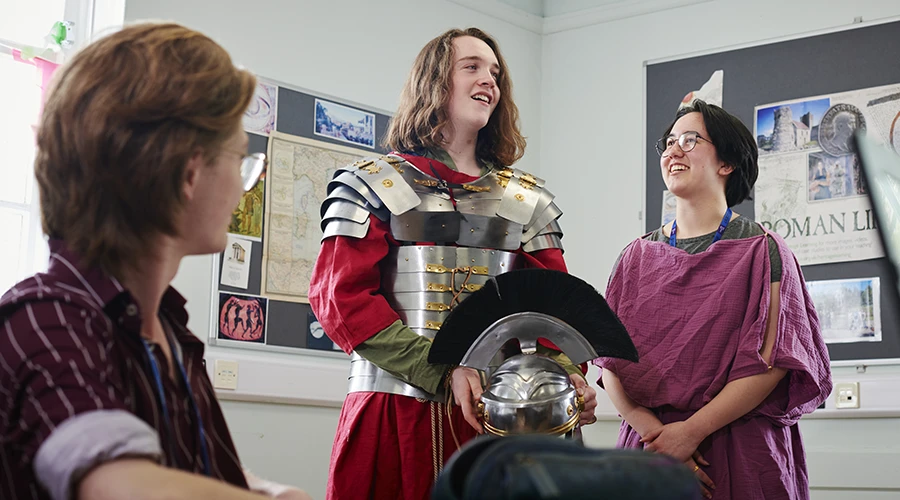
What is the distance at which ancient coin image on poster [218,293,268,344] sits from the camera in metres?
3.54

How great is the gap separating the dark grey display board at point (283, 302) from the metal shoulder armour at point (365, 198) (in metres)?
1.06

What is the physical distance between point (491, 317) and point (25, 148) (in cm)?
198

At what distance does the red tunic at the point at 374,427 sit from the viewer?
2.39 metres

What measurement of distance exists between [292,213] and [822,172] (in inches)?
79.2

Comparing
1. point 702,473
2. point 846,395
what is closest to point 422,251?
point 702,473

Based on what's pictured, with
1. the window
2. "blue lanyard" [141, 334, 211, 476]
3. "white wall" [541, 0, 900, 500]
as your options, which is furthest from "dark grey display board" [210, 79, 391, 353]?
"blue lanyard" [141, 334, 211, 476]

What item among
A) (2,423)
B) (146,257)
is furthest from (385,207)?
(2,423)

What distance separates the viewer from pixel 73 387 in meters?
0.96

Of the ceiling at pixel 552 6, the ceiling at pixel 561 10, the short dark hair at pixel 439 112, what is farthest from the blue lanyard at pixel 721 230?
the ceiling at pixel 552 6

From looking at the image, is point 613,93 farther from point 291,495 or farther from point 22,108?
point 291,495

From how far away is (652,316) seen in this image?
267 cm

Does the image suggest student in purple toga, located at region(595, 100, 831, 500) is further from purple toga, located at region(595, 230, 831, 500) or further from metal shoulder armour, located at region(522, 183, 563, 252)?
metal shoulder armour, located at region(522, 183, 563, 252)

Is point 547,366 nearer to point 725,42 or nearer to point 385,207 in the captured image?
point 385,207

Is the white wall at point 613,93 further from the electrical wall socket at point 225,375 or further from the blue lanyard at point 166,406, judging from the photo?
the blue lanyard at point 166,406
